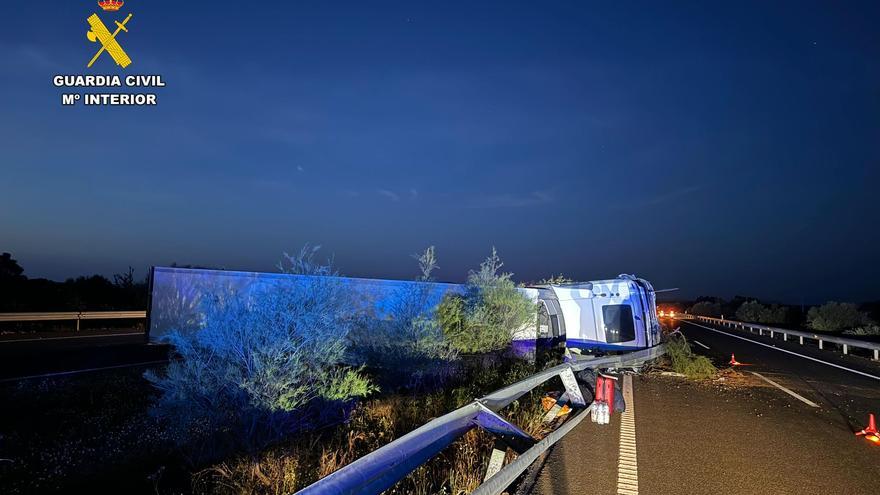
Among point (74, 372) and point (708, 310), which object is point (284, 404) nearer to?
point (74, 372)

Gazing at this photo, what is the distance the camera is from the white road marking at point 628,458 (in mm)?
4828

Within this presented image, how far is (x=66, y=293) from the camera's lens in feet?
90.7

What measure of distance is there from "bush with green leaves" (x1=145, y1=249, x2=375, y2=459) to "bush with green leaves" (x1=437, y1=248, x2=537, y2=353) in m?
5.20

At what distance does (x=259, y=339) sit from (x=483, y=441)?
2.92 m

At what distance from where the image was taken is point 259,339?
6.35 meters

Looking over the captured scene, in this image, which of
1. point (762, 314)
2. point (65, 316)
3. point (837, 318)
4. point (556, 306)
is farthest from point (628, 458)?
point (762, 314)

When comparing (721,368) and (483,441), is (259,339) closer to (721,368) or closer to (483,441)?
(483,441)

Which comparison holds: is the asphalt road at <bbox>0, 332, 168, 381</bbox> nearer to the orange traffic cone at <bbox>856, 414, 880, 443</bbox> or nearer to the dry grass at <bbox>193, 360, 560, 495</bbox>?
the dry grass at <bbox>193, 360, 560, 495</bbox>

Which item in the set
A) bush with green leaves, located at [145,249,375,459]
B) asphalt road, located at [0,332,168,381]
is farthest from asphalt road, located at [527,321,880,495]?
asphalt road, located at [0,332,168,381]

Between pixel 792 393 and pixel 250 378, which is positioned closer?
pixel 250 378

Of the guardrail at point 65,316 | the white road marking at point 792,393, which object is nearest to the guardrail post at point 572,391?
the white road marking at point 792,393

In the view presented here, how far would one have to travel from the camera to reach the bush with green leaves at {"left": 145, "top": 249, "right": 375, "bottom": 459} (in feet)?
19.8

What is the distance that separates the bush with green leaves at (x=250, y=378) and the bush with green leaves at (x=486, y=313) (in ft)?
17.1

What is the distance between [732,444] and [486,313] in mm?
7343
